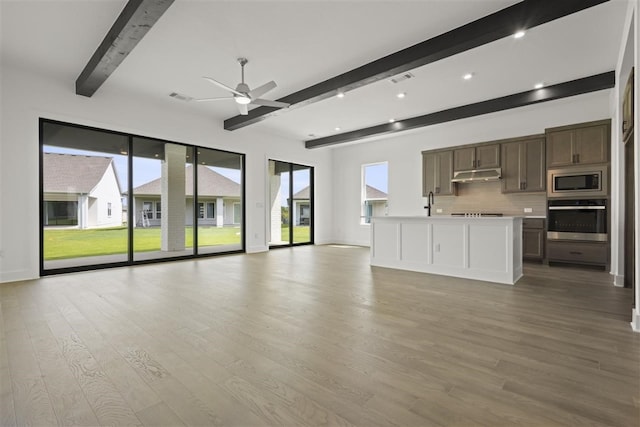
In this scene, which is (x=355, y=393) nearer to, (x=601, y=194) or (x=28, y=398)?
(x=28, y=398)

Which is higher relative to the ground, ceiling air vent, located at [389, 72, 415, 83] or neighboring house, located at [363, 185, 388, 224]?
ceiling air vent, located at [389, 72, 415, 83]

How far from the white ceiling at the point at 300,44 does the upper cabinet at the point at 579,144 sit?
108cm

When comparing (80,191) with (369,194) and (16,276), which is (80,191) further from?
(369,194)

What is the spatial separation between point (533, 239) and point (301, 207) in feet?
18.9

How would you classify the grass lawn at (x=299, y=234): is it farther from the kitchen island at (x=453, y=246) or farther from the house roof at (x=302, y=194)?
the kitchen island at (x=453, y=246)

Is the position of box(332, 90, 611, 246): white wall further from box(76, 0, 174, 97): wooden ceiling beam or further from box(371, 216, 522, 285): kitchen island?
box(76, 0, 174, 97): wooden ceiling beam

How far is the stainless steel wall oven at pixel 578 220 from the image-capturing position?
499cm

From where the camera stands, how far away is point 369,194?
909 centimetres

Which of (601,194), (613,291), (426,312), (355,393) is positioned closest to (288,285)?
(426,312)

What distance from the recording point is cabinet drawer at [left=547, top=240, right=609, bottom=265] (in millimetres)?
4961

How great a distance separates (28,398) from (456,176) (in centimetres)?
714

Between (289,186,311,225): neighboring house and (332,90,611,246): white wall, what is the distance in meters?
1.01

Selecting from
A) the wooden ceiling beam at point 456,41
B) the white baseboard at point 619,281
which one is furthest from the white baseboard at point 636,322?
the wooden ceiling beam at point 456,41

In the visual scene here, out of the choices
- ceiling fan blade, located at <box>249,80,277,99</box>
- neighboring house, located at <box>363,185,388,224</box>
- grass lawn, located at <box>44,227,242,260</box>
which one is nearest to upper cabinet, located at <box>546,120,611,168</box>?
neighboring house, located at <box>363,185,388,224</box>
